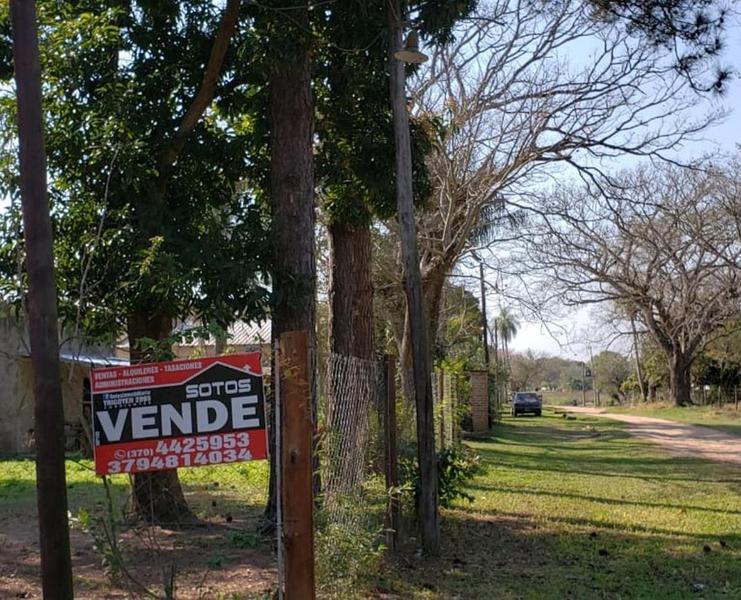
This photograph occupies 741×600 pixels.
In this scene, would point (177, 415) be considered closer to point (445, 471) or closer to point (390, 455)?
point (390, 455)

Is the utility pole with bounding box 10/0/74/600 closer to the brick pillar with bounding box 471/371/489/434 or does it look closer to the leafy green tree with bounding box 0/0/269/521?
the leafy green tree with bounding box 0/0/269/521

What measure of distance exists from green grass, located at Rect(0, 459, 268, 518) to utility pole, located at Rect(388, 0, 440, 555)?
2666mm

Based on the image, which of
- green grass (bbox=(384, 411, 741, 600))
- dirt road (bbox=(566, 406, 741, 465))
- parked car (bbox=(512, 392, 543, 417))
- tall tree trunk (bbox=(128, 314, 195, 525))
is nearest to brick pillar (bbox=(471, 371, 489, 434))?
dirt road (bbox=(566, 406, 741, 465))

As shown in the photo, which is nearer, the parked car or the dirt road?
the dirt road

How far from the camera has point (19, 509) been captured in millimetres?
10664

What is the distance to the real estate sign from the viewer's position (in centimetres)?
420

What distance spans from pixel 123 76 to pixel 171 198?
53.1 inches

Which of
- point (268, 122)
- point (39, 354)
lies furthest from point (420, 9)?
point (39, 354)

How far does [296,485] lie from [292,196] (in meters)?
5.05

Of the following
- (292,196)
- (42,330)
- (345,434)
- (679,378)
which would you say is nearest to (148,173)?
(292,196)

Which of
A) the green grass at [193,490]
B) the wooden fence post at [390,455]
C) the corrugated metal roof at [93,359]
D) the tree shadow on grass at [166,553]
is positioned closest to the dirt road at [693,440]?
the green grass at [193,490]

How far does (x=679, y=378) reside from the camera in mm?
51844

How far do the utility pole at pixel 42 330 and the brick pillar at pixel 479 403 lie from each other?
23741 mm

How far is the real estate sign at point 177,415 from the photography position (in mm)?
4203
